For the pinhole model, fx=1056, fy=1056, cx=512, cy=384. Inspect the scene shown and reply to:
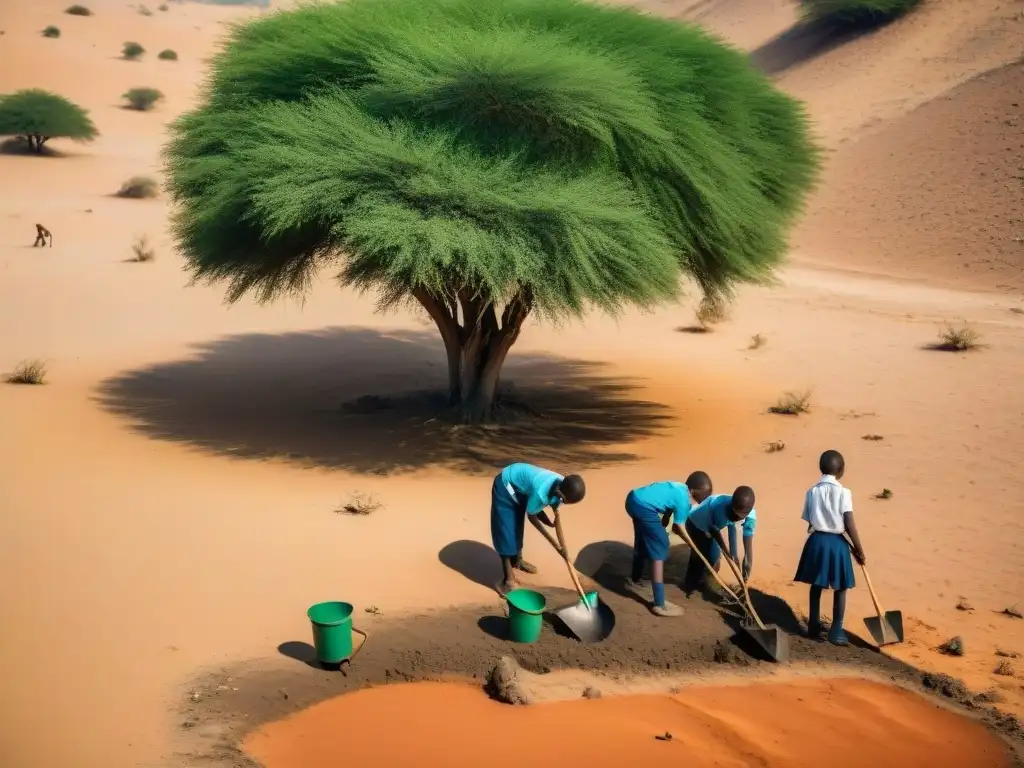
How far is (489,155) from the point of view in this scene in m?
12.6

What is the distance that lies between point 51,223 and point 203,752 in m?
27.2

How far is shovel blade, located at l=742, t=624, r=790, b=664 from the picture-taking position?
817 cm

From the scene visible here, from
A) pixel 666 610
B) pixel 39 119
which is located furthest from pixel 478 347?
pixel 39 119

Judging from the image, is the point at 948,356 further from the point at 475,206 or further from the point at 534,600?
the point at 534,600

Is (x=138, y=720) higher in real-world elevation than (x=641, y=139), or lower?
lower

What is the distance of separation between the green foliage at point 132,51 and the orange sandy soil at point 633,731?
6138 centimetres

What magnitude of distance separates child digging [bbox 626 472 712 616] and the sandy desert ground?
3.71 feet

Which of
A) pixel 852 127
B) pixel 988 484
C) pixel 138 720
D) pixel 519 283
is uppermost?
pixel 852 127

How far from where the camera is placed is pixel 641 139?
12.8 m

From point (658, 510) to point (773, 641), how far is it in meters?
1.35

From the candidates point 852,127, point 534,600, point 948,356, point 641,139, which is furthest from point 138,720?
point 852,127

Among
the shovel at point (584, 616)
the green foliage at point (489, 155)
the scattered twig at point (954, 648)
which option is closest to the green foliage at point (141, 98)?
the green foliage at point (489, 155)

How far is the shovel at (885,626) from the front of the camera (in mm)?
8414

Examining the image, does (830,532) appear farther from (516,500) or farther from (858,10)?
(858,10)
